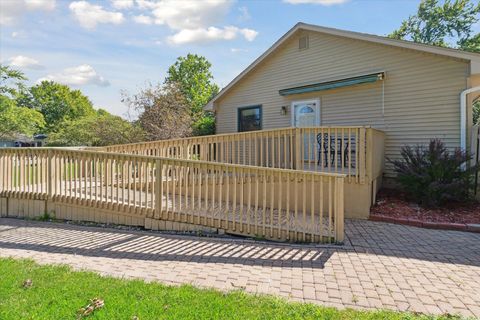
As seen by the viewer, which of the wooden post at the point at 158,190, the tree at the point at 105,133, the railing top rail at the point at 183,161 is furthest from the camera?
the tree at the point at 105,133

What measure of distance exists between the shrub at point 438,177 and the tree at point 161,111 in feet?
31.8

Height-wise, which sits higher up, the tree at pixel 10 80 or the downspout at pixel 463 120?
the tree at pixel 10 80

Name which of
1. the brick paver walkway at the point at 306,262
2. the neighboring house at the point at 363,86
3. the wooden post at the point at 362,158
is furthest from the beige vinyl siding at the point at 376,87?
the brick paver walkway at the point at 306,262

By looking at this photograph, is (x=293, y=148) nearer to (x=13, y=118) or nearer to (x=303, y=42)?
(x=303, y=42)

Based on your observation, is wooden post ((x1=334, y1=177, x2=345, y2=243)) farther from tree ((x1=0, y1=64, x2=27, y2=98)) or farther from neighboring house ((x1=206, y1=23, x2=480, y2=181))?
tree ((x1=0, y1=64, x2=27, y2=98))

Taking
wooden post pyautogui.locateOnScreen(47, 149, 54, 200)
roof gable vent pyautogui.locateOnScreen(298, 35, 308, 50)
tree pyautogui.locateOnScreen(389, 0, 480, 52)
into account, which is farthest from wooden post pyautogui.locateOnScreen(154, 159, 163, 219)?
tree pyautogui.locateOnScreen(389, 0, 480, 52)

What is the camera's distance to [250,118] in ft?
38.0

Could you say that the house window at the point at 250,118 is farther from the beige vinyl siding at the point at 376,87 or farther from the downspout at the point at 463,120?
the downspout at the point at 463,120

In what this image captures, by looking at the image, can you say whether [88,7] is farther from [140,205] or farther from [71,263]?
[71,263]

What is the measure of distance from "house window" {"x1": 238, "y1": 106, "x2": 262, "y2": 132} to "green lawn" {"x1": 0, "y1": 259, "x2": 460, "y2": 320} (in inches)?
341

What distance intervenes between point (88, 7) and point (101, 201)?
5.43m

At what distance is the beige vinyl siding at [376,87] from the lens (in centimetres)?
717

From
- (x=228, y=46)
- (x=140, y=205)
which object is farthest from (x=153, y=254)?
(x=228, y=46)

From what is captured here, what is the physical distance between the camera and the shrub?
20.0 feet
